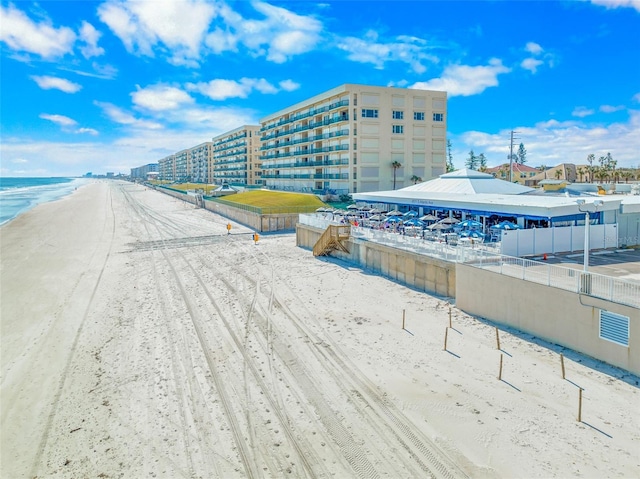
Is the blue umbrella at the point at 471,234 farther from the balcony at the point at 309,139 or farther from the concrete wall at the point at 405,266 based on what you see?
the balcony at the point at 309,139

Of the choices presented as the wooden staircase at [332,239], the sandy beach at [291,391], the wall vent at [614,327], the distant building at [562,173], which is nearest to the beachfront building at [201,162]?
the distant building at [562,173]

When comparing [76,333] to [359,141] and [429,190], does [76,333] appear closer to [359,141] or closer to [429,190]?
[429,190]

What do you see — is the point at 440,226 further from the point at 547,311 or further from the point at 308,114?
the point at 308,114

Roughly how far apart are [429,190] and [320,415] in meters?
28.2

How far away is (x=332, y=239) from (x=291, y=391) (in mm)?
18802

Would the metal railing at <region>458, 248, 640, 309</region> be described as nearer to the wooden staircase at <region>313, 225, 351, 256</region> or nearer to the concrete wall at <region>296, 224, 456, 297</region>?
the concrete wall at <region>296, 224, 456, 297</region>

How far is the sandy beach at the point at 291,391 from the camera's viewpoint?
9.55 m

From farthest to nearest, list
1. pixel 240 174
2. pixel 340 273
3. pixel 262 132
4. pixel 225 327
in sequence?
pixel 240 174, pixel 262 132, pixel 340 273, pixel 225 327

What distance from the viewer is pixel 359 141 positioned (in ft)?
191

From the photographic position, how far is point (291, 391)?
12438mm

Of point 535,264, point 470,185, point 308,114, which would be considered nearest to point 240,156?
point 308,114

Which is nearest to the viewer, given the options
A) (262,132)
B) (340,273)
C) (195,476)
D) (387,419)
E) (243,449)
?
(195,476)

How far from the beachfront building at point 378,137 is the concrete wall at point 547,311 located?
136 ft

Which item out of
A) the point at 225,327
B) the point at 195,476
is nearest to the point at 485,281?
the point at 225,327
